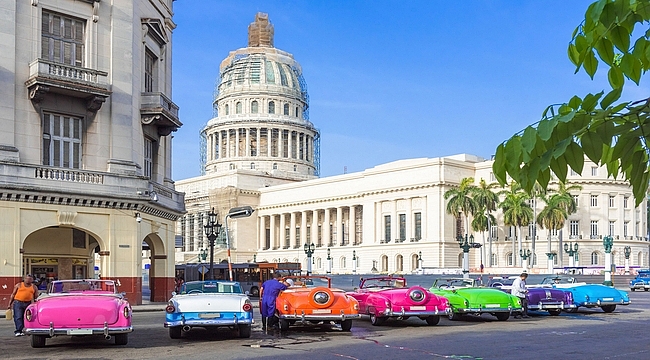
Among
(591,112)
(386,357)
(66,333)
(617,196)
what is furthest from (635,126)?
(617,196)

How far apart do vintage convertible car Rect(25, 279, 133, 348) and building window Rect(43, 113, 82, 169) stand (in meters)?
16.5

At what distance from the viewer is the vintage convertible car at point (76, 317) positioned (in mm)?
15383

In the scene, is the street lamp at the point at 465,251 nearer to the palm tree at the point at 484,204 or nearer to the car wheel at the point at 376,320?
the palm tree at the point at 484,204

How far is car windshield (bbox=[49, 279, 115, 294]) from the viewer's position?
17.1 m

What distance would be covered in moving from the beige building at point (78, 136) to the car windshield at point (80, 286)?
13543 mm

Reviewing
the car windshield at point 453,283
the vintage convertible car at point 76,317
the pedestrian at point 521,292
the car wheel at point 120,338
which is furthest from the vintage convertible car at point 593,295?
the vintage convertible car at point 76,317

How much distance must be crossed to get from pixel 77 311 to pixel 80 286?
1.87 metres

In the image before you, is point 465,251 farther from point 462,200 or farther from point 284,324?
point 284,324

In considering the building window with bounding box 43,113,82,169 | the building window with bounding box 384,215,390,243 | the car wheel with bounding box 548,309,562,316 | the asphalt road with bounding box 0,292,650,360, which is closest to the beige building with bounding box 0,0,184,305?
the building window with bounding box 43,113,82,169

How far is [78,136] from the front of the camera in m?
32.5

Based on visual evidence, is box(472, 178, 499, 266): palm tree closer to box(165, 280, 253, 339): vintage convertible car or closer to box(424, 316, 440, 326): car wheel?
box(424, 316, 440, 326): car wheel

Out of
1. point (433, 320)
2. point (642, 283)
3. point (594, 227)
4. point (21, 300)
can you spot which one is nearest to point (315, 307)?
point (433, 320)

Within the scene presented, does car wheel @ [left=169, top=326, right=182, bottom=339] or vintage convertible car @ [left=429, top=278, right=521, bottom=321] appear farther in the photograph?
vintage convertible car @ [left=429, top=278, right=521, bottom=321]

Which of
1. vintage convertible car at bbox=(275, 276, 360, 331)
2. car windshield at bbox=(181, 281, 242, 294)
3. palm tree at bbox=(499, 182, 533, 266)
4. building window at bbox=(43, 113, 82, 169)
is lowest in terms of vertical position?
vintage convertible car at bbox=(275, 276, 360, 331)
